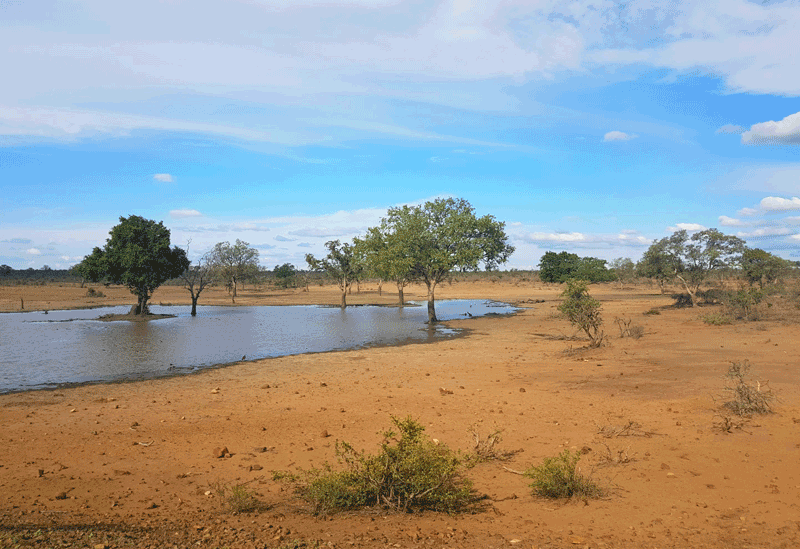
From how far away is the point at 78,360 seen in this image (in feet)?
62.5

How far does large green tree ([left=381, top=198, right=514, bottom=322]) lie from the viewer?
31359mm

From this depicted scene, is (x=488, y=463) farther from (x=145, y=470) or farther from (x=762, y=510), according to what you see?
(x=145, y=470)

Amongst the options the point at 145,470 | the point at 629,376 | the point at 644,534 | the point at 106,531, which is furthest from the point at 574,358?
the point at 106,531

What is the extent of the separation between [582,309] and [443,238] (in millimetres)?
13621

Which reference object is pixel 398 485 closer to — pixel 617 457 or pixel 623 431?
pixel 617 457

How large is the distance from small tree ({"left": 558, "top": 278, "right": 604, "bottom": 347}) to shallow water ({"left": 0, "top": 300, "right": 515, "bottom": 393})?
773 centimetres

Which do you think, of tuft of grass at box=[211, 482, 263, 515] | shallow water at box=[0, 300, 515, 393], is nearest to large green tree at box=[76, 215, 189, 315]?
shallow water at box=[0, 300, 515, 393]

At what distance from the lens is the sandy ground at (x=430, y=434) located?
5320 millimetres

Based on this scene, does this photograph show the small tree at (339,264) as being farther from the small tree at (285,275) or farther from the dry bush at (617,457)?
the dry bush at (617,457)

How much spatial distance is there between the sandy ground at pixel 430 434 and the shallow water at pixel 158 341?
317cm

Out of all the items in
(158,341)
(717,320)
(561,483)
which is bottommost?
(158,341)

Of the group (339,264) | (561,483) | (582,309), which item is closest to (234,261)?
(339,264)

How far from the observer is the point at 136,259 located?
38.5 m

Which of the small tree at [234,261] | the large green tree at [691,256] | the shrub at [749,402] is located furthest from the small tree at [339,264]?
the shrub at [749,402]
